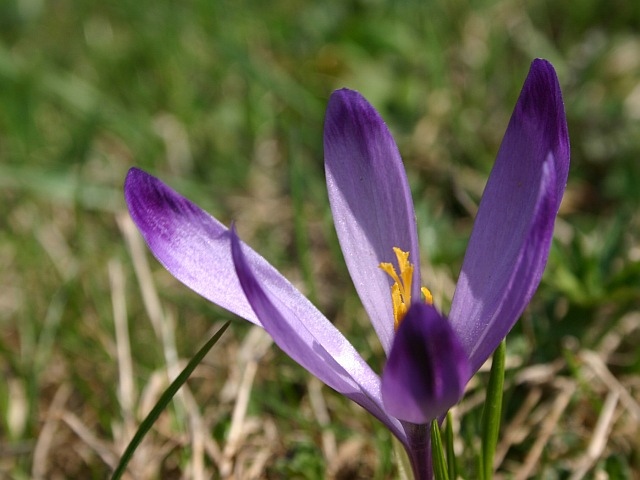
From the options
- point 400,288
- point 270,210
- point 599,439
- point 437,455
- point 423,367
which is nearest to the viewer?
point 423,367

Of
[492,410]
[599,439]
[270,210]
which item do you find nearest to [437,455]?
[492,410]

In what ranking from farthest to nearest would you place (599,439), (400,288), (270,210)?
(270,210) → (599,439) → (400,288)

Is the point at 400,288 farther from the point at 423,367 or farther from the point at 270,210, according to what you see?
the point at 270,210

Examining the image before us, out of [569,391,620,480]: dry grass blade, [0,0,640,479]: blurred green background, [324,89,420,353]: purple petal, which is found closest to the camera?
[324,89,420,353]: purple petal

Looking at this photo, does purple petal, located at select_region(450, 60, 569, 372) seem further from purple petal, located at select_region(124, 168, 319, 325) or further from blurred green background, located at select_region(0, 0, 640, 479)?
blurred green background, located at select_region(0, 0, 640, 479)

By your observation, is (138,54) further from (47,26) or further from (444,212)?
(444,212)

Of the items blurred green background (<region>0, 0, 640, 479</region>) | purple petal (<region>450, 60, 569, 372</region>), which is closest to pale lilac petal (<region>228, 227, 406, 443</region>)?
purple petal (<region>450, 60, 569, 372</region>)

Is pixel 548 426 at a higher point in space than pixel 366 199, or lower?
lower

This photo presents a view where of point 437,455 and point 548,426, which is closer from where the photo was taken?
point 437,455
